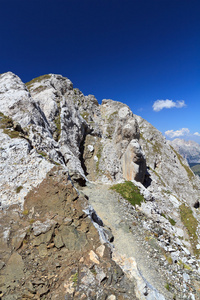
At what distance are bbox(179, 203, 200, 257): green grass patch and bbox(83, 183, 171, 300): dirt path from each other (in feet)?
81.2

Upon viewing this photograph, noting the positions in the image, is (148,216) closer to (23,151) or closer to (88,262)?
(88,262)

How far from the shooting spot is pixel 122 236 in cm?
1706

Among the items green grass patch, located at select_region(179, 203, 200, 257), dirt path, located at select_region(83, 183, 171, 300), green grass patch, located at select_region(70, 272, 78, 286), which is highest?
green grass patch, located at select_region(70, 272, 78, 286)

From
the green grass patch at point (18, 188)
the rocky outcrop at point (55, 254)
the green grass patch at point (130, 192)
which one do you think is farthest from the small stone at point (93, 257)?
the green grass patch at point (130, 192)

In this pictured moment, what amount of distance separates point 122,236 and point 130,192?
9.09 meters

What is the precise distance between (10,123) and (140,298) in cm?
2587

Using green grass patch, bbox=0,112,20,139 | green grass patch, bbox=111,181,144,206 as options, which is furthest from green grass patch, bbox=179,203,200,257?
green grass patch, bbox=0,112,20,139

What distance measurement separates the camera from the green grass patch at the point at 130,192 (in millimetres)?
23869

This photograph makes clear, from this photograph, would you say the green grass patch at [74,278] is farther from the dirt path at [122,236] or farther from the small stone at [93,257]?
the dirt path at [122,236]

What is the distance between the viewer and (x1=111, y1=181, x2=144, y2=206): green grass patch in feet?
78.3

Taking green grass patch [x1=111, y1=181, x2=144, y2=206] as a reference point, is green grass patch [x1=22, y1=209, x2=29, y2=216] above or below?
above

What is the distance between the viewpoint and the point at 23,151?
55.5ft

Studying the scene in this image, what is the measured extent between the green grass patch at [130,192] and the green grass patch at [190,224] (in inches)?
830

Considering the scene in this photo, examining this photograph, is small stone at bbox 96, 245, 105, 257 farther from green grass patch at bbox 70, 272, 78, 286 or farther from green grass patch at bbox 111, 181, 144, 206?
green grass patch at bbox 111, 181, 144, 206
